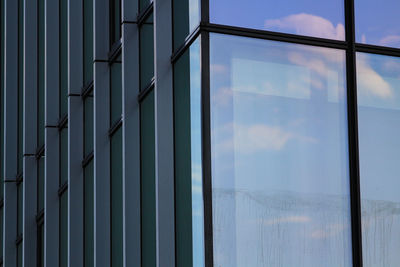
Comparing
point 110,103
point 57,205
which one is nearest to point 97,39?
point 110,103

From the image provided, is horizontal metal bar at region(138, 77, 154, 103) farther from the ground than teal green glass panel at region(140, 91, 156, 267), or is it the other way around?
horizontal metal bar at region(138, 77, 154, 103)

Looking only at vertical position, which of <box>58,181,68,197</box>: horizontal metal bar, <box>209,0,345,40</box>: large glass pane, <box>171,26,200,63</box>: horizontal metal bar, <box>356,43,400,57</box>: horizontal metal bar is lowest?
<box>58,181,68,197</box>: horizontal metal bar

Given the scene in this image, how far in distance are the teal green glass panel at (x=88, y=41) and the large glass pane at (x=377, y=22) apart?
8849 millimetres

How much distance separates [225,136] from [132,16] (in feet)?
17.6

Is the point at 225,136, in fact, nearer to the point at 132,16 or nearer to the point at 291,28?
the point at 291,28

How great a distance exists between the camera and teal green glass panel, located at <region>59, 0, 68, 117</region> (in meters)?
21.8

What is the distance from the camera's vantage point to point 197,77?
1248 centimetres

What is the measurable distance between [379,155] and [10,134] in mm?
17583

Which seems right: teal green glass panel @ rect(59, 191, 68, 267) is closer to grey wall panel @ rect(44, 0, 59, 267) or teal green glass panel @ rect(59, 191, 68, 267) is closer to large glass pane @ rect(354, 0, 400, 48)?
grey wall panel @ rect(44, 0, 59, 267)

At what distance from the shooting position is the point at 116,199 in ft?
55.8

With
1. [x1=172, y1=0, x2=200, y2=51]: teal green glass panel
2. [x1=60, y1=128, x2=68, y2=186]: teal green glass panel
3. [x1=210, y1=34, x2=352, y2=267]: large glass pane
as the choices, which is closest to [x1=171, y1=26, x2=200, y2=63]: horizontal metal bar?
[x1=172, y1=0, x2=200, y2=51]: teal green glass panel

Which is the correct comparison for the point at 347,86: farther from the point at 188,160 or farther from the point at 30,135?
the point at 30,135

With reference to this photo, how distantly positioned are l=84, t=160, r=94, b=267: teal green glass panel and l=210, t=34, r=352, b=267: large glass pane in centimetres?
769

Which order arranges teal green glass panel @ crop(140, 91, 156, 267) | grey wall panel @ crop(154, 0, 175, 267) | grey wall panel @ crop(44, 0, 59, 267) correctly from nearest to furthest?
grey wall panel @ crop(154, 0, 175, 267), teal green glass panel @ crop(140, 91, 156, 267), grey wall panel @ crop(44, 0, 59, 267)
